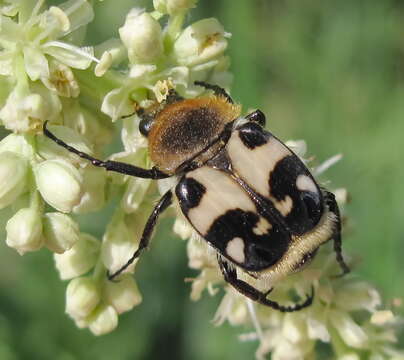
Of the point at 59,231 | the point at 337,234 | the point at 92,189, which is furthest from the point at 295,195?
the point at 59,231

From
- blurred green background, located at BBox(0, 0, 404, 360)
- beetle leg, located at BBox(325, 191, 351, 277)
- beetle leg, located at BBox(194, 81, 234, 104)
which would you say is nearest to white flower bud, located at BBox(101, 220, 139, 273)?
beetle leg, located at BBox(194, 81, 234, 104)

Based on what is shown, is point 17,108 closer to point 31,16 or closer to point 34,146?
point 34,146

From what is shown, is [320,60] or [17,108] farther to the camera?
[320,60]

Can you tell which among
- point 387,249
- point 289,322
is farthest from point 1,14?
point 387,249

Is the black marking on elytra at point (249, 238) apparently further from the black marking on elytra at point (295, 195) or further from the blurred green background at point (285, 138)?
the blurred green background at point (285, 138)

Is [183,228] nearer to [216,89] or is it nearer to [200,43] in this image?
[216,89]

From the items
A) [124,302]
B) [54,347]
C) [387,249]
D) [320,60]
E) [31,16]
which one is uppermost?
[31,16]

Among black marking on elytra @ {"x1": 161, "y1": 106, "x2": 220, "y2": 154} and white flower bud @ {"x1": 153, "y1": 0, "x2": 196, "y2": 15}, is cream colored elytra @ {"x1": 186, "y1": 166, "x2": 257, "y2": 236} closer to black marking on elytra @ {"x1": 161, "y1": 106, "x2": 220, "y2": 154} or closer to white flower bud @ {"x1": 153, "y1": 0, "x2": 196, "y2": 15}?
black marking on elytra @ {"x1": 161, "y1": 106, "x2": 220, "y2": 154}
